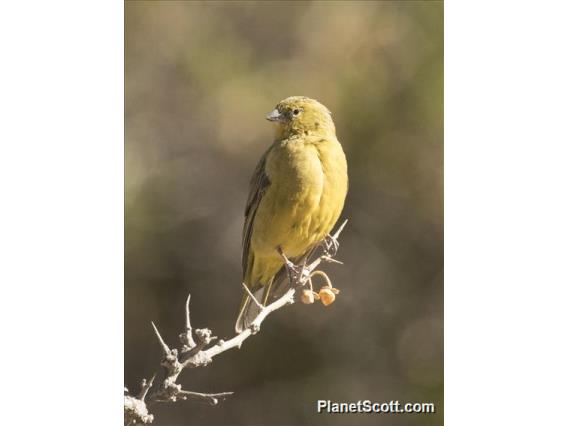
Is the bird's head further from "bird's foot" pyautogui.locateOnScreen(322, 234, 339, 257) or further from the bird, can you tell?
"bird's foot" pyautogui.locateOnScreen(322, 234, 339, 257)

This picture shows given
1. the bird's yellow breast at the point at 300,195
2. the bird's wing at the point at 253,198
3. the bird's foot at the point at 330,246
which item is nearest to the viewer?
the bird's yellow breast at the point at 300,195

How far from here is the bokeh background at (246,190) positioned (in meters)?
5.21

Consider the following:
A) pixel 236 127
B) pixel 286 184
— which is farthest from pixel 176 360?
pixel 236 127

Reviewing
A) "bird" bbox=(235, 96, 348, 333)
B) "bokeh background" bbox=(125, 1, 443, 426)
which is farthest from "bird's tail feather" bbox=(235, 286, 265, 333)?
"bokeh background" bbox=(125, 1, 443, 426)

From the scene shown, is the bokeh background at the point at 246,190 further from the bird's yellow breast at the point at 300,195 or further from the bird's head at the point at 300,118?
the bird's yellow breast at the point at 300,195

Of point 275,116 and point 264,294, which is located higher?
point 275,116

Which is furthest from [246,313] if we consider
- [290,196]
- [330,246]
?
[290,196]

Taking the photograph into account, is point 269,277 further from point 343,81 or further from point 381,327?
point 343,81

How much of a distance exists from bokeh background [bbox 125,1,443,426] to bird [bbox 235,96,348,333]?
10.7 inches

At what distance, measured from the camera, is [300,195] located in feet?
16.9

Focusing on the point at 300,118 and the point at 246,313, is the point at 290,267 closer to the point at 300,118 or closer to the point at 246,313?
the point at 246,313

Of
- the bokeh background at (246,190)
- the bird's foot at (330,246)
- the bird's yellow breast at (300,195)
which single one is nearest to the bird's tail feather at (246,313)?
the bokeh background at (246,190)

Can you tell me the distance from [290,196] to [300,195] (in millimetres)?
67

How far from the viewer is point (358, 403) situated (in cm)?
514
